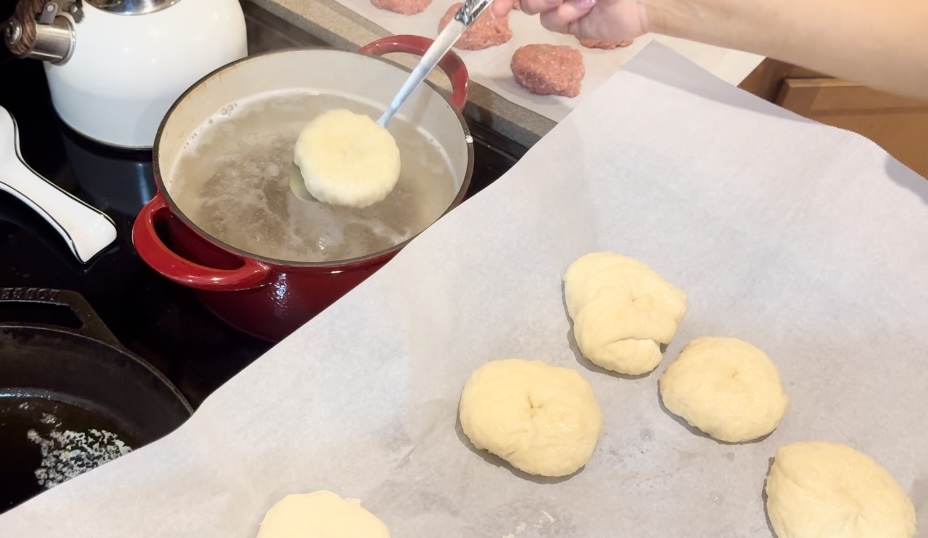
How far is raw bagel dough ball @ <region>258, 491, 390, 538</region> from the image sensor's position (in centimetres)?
71

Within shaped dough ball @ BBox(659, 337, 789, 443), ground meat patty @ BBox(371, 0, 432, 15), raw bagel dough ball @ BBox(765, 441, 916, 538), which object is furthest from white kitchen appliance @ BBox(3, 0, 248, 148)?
raw bagel dough ball @ BBox(765, 441, 916, 538)

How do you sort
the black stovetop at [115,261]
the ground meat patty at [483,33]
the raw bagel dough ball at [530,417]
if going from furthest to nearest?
the ground meat patty at [483,33], the black stovetop at [115,261], the raw bagel dough ball at [530,417]

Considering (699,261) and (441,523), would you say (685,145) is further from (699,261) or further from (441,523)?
(441,523)

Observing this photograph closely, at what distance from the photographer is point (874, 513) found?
811 millimetres

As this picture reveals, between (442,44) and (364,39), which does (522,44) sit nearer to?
(364,39)

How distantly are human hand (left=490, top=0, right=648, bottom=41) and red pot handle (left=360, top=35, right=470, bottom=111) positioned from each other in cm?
9

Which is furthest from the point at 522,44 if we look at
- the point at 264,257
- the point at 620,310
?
the point at 264,257

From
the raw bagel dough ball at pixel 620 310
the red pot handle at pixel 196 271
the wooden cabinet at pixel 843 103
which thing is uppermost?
the red pot handle at pixel 196 271

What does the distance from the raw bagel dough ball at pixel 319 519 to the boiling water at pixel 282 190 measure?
294 mm

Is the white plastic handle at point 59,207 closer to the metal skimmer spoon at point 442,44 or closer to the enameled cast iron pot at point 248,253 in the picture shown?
the enameled cast iron pot at point 248,253

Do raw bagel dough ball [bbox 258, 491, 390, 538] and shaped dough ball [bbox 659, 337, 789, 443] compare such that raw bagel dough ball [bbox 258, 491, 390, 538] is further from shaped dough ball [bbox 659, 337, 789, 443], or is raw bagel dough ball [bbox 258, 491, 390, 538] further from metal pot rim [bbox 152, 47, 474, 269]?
shaped dough ball [bbox 659, 337, 789, 443]

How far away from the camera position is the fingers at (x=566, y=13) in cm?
110

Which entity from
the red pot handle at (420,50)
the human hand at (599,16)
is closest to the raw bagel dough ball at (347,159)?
the red pot handle at (420,50)

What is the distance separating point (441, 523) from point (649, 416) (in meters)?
0.28
